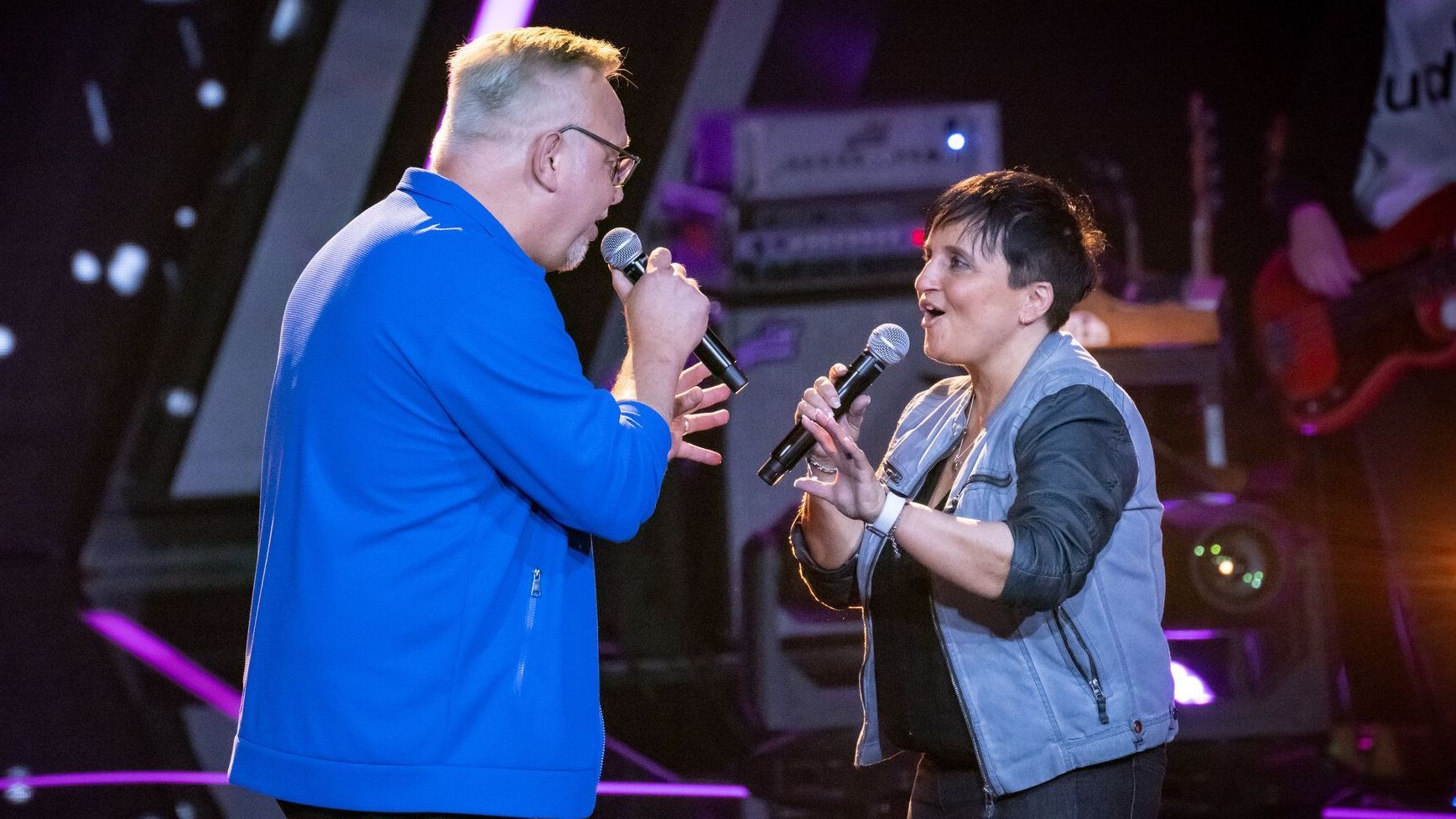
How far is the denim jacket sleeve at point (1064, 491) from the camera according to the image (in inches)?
57.0

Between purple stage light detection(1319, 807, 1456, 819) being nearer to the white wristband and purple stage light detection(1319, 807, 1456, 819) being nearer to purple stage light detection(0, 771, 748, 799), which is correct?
purple stage light detection(0, 771, 748, 799)

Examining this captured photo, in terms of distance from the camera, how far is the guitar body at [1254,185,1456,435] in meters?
4.18

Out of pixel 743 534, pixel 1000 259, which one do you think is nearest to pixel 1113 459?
pixel 1000 259

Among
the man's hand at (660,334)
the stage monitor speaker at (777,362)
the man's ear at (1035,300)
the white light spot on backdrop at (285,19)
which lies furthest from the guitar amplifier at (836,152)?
the white light spot on backdrop at (285,19)

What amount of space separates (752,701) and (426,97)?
11.9ft

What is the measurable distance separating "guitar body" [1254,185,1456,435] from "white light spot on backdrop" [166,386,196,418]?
16.6ft

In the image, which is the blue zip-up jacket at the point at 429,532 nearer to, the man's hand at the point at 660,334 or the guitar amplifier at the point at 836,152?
the man's hand at the point at 660,334

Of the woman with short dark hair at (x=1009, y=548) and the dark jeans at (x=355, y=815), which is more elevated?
the woman with short dark hair at (x=1009, y=548)

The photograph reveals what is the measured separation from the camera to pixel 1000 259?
1.72m

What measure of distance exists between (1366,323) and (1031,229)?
3.12m

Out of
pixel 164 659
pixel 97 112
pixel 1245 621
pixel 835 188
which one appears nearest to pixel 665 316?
pixel 1245 621

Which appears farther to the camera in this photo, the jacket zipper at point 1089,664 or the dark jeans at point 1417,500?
the dark jeans at point 1417,500

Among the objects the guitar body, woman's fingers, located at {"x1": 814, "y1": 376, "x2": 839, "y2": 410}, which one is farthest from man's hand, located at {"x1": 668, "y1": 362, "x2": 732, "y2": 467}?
the guitar body

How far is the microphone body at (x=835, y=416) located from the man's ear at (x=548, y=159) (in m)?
0.40
